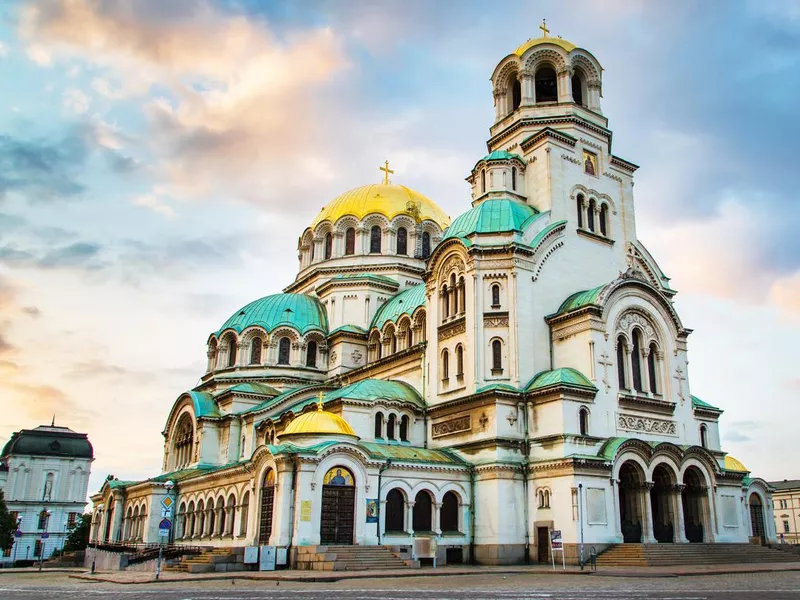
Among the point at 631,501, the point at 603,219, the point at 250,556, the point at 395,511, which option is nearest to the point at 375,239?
the point at 603,219

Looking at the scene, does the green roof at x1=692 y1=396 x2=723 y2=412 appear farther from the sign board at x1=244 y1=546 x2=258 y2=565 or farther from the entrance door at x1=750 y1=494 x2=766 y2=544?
the sign board at x1=244 y1=546 x2=258 y2=565

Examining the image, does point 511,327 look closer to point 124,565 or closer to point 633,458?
point 633,458

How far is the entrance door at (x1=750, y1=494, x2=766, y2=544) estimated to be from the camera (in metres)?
45.6

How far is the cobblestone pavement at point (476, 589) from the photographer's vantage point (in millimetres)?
17844

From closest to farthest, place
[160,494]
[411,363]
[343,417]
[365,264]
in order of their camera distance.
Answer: [343,417] → [411,363] → [160,494] → [365,264]

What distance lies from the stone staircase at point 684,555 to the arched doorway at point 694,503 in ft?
6.18

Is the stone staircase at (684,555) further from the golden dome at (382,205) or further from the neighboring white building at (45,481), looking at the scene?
the neighboring white building at (45,481)

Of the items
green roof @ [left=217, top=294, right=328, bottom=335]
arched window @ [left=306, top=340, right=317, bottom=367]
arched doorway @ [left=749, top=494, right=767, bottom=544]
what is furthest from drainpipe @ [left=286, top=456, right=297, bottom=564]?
arched doorway @ [left=749, top=494, right=767, bottom=544]

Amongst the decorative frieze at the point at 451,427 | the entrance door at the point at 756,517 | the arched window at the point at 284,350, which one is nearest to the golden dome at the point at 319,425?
the decorative frieze at the point at 451,427

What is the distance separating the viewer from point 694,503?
123 feet

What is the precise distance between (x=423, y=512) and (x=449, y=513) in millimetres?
1426

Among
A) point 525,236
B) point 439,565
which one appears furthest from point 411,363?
point 439,565

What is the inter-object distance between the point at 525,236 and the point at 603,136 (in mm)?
10190

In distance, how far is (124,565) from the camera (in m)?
35.5
